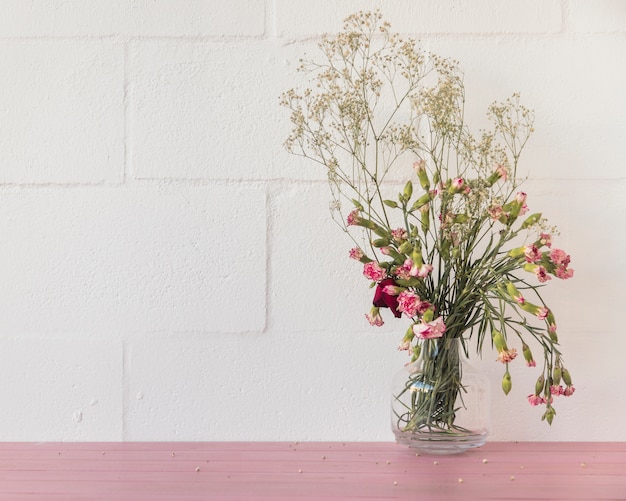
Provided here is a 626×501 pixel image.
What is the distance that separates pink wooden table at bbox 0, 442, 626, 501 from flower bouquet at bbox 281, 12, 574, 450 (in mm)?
87

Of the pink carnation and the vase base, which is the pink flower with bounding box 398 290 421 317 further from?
the vase base

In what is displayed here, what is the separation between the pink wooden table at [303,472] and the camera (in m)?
1.01

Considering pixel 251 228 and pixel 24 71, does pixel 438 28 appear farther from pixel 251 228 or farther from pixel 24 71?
pixel 24 71

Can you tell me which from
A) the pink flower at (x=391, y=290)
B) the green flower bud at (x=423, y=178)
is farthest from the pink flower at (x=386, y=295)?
the green flower bud at (x=423, y=178)

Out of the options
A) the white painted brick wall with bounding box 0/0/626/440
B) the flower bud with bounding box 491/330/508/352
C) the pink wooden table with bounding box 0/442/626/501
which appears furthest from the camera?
the white painted brick wall with bounding box 0/0/626/440

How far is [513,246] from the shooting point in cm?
134

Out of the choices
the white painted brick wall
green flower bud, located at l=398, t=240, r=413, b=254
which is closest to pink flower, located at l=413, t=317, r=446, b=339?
green flower bud, located at l=398, t=240, r=413, b=254

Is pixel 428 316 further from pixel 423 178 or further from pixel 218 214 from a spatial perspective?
pixel 218 214

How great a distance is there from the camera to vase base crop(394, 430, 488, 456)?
1196 mm

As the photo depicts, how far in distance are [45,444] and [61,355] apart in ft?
0.50

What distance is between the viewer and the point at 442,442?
120 cm

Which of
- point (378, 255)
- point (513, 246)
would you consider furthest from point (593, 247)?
point (378, 255)

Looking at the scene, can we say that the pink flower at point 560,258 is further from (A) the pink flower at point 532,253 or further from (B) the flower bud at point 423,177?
(B) the flower bud at point 423,177

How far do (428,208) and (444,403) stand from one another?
0.30 meters
